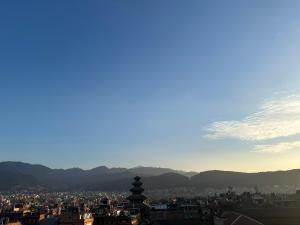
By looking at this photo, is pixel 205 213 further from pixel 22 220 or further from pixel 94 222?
pixel 22 220

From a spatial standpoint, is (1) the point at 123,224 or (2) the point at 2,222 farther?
(1) the point at 123,224

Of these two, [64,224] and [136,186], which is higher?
[136,186]

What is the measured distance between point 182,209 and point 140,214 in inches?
594

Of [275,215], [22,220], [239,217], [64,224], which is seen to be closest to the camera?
[239,217]

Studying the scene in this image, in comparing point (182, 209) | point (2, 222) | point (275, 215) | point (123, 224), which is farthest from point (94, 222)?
point (182, 209)

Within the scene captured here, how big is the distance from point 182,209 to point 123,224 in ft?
149

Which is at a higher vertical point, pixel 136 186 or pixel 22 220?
pixel 136 186

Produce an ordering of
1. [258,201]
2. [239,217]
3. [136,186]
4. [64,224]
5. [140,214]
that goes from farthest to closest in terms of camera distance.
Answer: [258,201], [136,186], [140,214], [64,224], [239,217]

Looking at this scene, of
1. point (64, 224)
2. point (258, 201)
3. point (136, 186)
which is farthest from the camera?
point (258, 201)

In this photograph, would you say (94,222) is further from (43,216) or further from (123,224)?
(43,216)

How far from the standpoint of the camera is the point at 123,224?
98875mm

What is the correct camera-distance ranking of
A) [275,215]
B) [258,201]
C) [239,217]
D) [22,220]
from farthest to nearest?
[258,201]
[22,220]
[275,215]
[239,217]

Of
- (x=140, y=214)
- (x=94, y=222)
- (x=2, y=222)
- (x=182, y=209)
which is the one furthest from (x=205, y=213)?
(x=2, y=222)

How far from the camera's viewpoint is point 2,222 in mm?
92250
